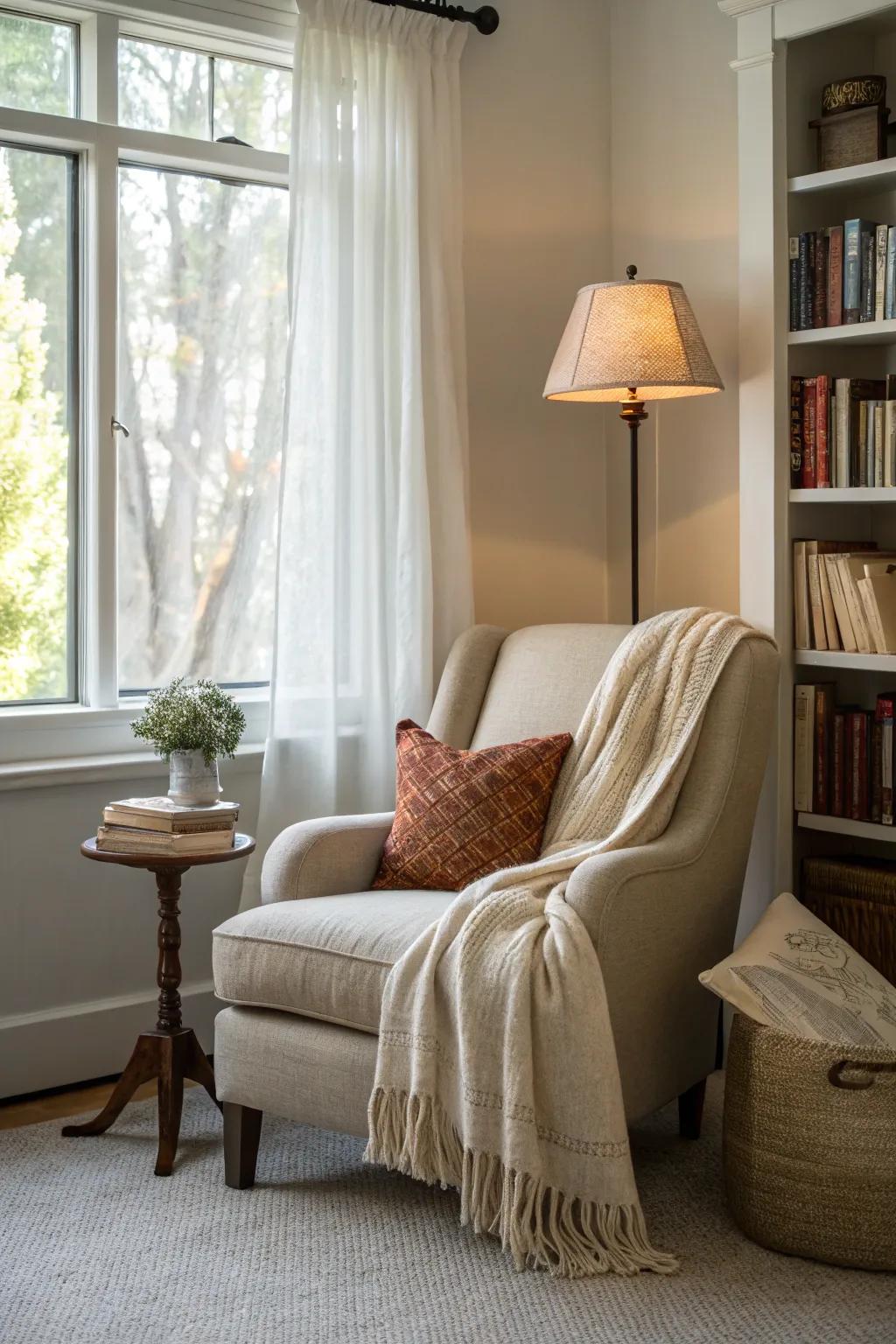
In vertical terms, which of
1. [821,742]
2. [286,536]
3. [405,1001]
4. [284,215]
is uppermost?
[284,215]

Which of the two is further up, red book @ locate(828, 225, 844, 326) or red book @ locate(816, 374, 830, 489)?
red book @ locate(828, 225, 844, 326)

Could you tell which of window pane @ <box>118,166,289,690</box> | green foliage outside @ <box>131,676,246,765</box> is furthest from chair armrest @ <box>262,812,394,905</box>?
window pane @ <box>118,166,289,690</box>

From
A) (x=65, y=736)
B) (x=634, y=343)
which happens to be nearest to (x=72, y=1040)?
(x=65, y=736)

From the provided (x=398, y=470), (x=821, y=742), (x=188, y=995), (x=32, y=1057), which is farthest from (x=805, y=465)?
(x=32, y=1057)

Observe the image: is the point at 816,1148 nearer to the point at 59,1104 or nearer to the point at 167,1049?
the point at 167,1049

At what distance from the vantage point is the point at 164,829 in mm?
2539

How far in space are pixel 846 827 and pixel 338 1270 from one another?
4.86ft

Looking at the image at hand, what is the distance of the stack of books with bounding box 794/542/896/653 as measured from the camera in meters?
2.94

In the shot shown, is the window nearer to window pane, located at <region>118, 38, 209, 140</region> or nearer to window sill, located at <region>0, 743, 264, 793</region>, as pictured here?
window pane, located at <region>118, 38, 209, 140</region>

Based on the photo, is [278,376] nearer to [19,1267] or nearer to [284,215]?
[284,215]

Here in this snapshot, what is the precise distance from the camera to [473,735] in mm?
3043

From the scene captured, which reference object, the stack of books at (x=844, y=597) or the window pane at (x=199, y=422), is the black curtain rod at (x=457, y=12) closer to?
the window pane at (x=199, y=422)

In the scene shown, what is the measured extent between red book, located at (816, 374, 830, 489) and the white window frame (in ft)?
4.81

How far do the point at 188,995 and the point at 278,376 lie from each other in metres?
1.47
